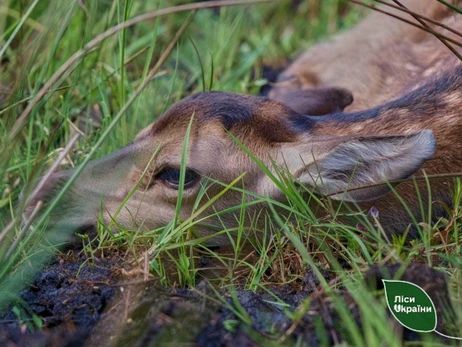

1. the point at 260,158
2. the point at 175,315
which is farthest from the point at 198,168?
the point at 175,315

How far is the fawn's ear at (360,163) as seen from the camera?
11.0 ft

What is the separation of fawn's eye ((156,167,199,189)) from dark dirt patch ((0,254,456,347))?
611mm

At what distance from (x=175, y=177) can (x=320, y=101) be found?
5.77 feet

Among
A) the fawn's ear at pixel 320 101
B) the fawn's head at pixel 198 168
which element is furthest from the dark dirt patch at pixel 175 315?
the fawn's ear at pixel 320 101

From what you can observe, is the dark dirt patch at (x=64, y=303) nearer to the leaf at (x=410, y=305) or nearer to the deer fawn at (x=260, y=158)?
the deer fawn at (x=260, y=158)

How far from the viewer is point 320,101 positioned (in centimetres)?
523

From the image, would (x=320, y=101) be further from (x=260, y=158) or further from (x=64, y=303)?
(x=64, y=303)

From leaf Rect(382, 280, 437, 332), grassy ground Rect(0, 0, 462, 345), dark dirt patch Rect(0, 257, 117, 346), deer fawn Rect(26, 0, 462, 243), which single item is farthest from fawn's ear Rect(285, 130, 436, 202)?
dark dirt patch Rect(0, 257, 117, 346)

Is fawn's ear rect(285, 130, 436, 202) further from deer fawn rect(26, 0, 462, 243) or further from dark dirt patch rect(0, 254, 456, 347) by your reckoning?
dark dirt patch rect(0, 254, 456, 347)

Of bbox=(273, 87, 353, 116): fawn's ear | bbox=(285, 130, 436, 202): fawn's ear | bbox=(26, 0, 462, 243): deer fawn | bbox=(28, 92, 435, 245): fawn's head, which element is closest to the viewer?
bbox=(285, 130, 436, 202): fawn's ear

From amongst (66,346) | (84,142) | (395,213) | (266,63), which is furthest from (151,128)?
(266,63)

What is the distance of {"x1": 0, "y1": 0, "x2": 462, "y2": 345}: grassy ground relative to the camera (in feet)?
10.3

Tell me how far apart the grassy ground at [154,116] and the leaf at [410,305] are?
0.05 meters

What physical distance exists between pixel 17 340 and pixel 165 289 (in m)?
0.60
